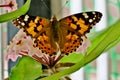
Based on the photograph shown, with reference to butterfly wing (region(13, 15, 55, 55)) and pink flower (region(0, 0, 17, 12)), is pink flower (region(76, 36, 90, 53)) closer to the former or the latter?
butterfly wing (region(13, 15, 55, 55))

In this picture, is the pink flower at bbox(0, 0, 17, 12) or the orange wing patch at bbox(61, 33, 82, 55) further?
the pink flower at bbox(0, 0, 17, 12)

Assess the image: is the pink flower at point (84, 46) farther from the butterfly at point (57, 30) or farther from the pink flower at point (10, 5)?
the pink flower at point (10, 5)

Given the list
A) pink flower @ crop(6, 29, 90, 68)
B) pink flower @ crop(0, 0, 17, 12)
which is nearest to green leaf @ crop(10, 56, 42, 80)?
pink flower @ crop(6, 29, 90, 68)

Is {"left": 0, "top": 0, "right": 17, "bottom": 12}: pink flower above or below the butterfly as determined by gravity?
above

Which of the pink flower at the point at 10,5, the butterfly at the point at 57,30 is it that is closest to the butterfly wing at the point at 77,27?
the butterfly at the point at 57,30

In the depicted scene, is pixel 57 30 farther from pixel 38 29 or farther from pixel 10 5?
pixel 10 5

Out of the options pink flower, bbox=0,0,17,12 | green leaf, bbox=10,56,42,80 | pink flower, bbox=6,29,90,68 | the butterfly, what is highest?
pink flower, bbox=0,0,17,12

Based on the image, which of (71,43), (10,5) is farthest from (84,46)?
(10,5)
